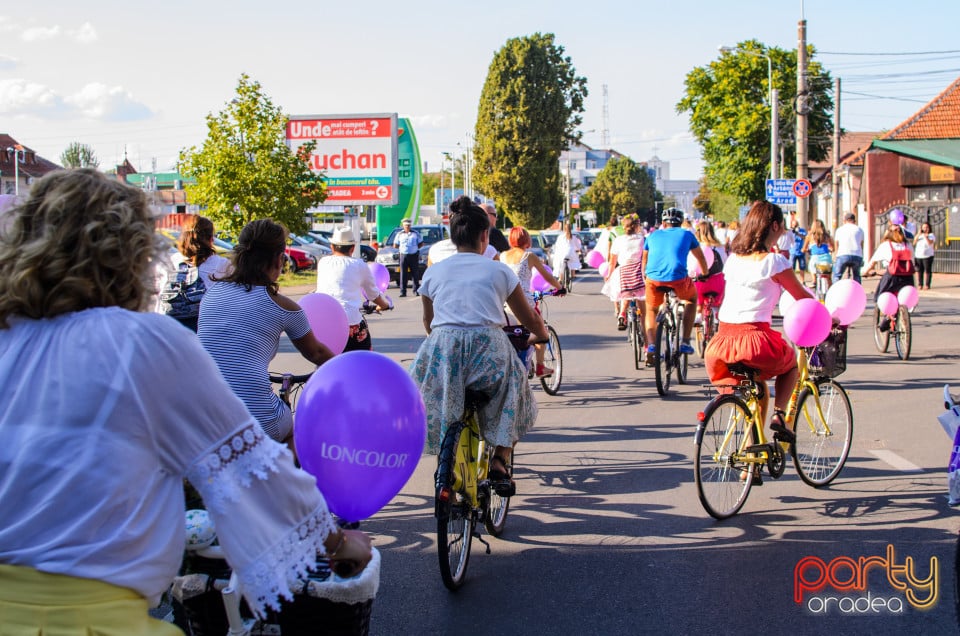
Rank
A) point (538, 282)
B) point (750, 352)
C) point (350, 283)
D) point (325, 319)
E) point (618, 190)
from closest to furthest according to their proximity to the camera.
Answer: point (325, 319) < point (750, 352) < point (350, 283) < point (538, 282) < point (618, 190)

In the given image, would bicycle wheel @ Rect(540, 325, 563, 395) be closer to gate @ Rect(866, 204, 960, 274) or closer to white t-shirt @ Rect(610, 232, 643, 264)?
white t-shirt @ Rect(610, 232, 643, 264)

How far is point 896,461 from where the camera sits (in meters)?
7.32

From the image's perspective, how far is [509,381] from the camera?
5.06m

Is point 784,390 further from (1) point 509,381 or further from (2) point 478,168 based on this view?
(2) point 478,168

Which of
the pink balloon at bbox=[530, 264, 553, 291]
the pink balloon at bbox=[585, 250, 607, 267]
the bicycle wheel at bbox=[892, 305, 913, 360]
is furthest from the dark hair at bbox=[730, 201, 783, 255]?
the pink balloon at bbox=[585, 250, 607, 267]

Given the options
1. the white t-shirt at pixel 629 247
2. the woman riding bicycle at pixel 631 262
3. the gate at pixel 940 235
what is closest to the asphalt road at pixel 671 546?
the woman riding bicycle at pixel 631 262

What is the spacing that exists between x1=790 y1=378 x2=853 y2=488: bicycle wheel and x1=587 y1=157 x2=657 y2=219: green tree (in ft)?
368

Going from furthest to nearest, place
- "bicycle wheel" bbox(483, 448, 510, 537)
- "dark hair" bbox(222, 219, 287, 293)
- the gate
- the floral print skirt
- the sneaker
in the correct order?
1. the gate
2. the sneaker
3. "bicycle wheel" bbox(483, 448, 510, 537)
4. the floral print skirt
5. "dark hair" bbox(222, 219, 287, 293)

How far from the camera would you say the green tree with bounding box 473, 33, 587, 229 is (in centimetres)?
6594

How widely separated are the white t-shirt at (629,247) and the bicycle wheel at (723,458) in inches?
252

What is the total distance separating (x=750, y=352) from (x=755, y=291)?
440mm

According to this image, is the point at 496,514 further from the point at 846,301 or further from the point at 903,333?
the point at 903,333

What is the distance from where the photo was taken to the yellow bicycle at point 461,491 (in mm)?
4520

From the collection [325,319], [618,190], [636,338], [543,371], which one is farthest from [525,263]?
[618,190]
